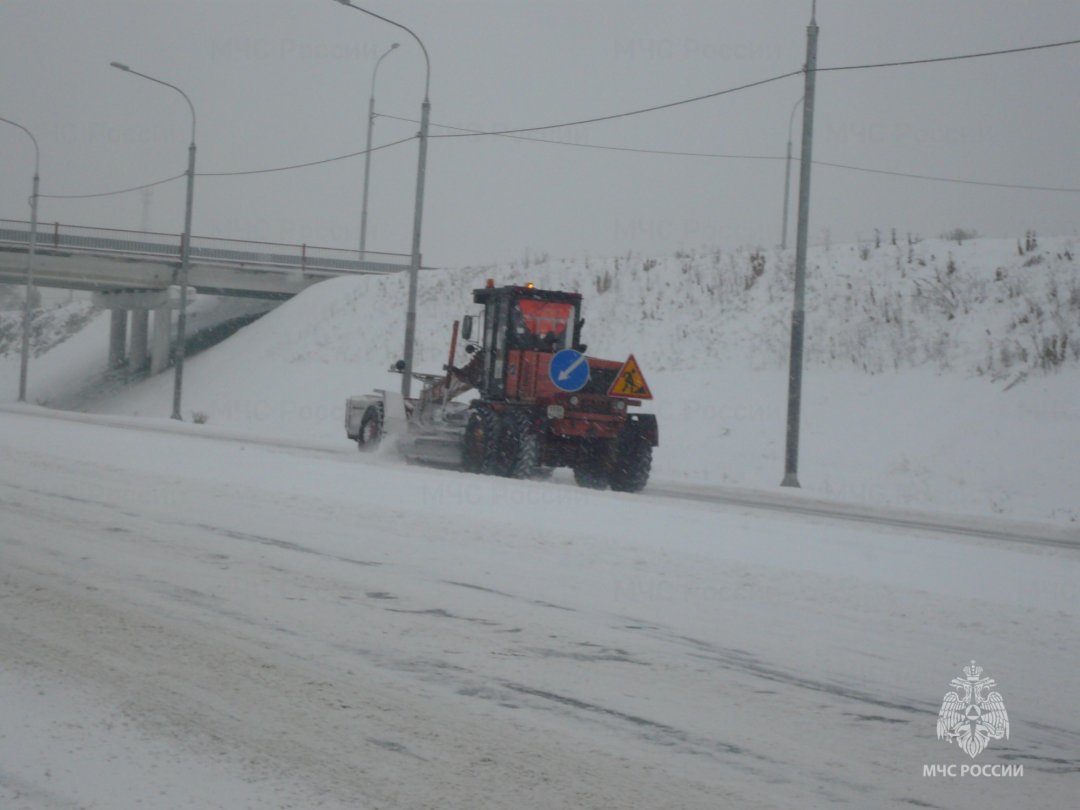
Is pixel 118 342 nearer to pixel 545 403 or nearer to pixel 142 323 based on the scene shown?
pixel 142 323

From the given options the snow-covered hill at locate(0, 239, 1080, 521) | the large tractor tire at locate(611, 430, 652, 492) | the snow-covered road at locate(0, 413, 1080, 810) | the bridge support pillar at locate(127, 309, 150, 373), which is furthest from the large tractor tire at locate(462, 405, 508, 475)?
the bridge support pillar at locate(127, 309, 150, 373)

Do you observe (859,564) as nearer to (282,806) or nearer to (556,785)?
(556,785)

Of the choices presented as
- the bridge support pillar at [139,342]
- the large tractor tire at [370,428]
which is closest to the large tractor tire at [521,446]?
the large tractor tire at [370,428]

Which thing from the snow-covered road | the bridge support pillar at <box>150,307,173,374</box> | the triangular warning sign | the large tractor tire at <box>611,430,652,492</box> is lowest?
the snow-covered road

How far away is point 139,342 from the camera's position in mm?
53375

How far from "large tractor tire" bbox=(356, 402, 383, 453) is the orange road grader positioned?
8.12 feet

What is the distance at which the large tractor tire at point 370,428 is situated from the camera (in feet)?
71.4

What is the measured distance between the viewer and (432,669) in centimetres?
642

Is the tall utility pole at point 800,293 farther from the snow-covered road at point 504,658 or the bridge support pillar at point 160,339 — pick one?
the bridge support pillar at point 160,339

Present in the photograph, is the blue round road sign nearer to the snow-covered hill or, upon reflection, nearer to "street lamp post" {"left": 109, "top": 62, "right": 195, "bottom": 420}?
the snow-covered hill

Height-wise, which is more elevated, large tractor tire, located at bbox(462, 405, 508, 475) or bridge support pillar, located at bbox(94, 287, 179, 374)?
bridge support pillar, located at bbox(94, 287, 179, 374)

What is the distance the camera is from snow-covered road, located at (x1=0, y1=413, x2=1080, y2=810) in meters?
4.93

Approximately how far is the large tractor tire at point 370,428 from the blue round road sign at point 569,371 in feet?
16.4

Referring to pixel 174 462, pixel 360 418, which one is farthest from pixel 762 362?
pixel 174 462
